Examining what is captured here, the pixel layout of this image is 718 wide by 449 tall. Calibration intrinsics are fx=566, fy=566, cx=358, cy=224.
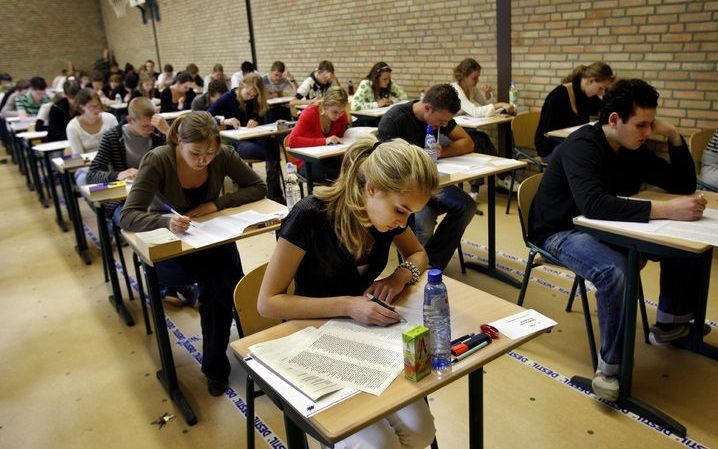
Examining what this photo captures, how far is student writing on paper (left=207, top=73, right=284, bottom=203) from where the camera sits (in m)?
5.50

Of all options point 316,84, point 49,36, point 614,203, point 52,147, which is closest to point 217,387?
point 614,203

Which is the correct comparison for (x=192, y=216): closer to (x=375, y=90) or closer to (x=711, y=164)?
(x=711, y=164)

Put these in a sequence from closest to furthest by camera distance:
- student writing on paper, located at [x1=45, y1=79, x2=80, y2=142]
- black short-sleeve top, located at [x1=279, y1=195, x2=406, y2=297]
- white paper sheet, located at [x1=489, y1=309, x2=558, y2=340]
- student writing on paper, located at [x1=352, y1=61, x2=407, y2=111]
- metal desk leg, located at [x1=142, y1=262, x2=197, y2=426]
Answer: white paper sheet, located at [x1=489, y1=309, x2=558, y2=340]
black short-sleeve top, located at [x1=279, y1=195, x2=406, y2=297]
metal desk leg, located at [x1=142, y1=262, x2=197, y2=426]
student writing on paper, located at [x1=45, y1=79, x2=80, y2=142]
student writing on paper, located at [x1=352, y1=61, x2=407, y2=111]

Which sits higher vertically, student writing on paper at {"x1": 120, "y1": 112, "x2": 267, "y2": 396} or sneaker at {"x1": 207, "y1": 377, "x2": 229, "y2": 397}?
student writing on paper at {"x1": 120, "y1": 112, "x2": 267, "y2": 396}

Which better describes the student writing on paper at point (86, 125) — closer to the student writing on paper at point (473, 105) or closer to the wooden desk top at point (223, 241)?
the wooden desk top at point (223, 241)

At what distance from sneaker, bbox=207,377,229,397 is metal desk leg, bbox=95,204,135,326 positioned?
39.4 inches

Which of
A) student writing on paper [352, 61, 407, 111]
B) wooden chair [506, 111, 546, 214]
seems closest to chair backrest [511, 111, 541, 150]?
wooden chair [506, 111, 546, 214]

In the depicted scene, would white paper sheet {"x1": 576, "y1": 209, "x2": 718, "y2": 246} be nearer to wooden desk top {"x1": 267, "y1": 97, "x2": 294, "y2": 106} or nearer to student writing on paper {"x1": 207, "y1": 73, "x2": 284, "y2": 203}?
student writing on paper {"x1": 207, "y1": 73, "x2": 284, "y2": 203}

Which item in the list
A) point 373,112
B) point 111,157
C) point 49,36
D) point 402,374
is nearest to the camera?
point 402,374

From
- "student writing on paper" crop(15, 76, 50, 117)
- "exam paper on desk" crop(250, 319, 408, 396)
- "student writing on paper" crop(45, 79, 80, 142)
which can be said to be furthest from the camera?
"student writing on paper" crop(15, 76, 50, 117)

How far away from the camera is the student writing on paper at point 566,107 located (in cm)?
442

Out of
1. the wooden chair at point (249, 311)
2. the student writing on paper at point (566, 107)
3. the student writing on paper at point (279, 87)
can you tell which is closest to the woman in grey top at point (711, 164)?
the student writing on paper at point (566, 107)

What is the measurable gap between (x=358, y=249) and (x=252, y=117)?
14.2ft

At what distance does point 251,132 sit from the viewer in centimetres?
528
